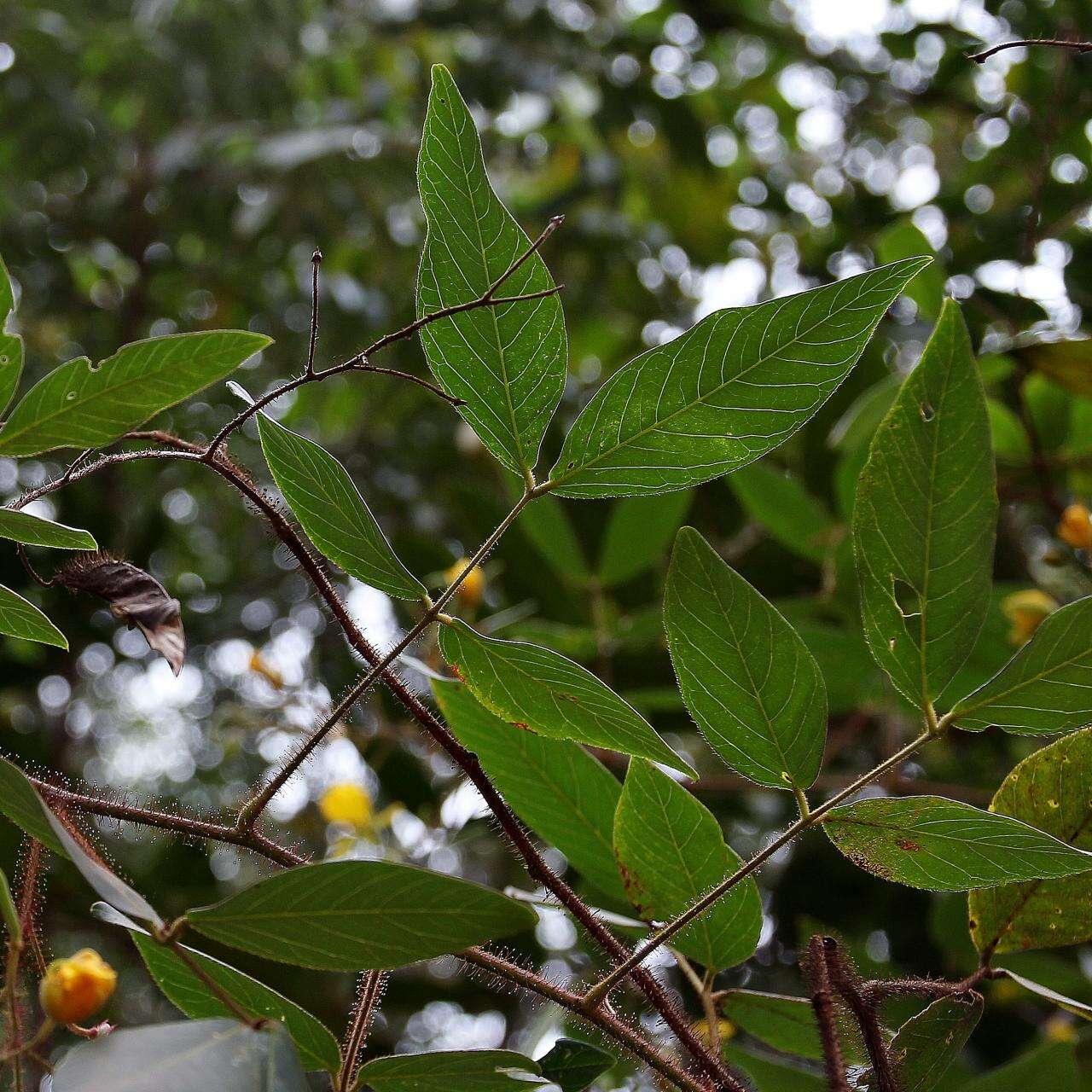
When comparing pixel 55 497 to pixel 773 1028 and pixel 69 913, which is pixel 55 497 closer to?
pixel 69 913

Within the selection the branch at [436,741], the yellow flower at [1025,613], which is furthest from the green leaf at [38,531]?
the yellow flower at [1025,613]

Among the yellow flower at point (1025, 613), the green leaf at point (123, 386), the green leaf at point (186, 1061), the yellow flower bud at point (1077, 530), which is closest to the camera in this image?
the green leaf at point (186, 1061)

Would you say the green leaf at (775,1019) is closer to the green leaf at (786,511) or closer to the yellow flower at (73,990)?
the yellow flower at (73,990)

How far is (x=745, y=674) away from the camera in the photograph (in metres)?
0.53

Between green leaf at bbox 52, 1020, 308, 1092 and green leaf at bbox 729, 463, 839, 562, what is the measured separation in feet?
2.93

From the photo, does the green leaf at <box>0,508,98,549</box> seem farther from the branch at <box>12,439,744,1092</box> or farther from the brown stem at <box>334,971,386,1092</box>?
the brown stem at <box>334,971,386,1092</box>

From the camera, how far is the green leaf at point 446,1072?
48cm

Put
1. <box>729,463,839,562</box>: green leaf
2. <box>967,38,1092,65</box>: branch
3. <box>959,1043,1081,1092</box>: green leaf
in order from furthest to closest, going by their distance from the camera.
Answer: <box>729,463,839,562</box>: green leaf, <box>959,1043,1081,1092</box>: green leaf, <box>967,38,1092,65</box>: branch

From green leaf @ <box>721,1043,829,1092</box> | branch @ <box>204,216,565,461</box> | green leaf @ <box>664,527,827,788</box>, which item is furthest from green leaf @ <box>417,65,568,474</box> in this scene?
green leaf @ <box>721,1043,829,1092</box>

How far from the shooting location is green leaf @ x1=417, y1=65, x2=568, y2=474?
20.1 inches

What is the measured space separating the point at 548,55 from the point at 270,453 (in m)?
2.49

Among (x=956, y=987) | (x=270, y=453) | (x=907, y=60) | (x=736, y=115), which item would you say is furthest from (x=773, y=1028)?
(x=736, y=115)

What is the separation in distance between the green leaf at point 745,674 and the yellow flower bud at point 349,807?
32.8 inches

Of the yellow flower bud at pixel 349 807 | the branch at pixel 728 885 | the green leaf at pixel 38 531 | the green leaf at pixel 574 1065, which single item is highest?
the green leaf at pixel 38 531
